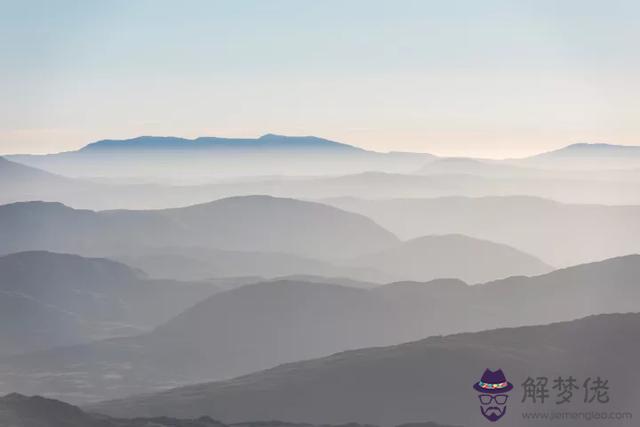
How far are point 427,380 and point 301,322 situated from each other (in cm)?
8964

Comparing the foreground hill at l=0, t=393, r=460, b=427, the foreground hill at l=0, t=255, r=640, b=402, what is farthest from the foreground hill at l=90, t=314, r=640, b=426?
the foreground hill at l=0, t=255, r=640, b=402

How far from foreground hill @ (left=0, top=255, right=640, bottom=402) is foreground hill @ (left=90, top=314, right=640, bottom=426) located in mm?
61903

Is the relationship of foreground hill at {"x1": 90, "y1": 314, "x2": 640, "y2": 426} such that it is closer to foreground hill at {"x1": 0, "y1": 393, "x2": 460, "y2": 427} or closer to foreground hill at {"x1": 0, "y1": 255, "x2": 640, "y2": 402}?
foreground hill at {"x1": 0, "y1": 393, "x2": 460, "y2": 427}

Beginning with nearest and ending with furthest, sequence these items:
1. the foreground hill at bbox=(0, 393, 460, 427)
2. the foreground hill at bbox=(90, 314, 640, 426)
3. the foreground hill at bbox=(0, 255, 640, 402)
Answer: the foreground hill at bbox=(0, 393, 460, 427)
the foreground hill at bbox=(90, 314, 640, 426)
the foreground hill at bbox=(0, 255, 640, 402)

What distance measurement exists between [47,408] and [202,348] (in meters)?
105

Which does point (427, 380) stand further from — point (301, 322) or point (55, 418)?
point (301, 322)

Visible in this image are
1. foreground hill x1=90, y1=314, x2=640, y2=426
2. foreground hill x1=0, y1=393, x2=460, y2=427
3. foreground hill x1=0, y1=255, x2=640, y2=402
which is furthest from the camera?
foreground hill x1=0, y1=255, x2=640, y2=402

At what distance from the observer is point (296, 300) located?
185 meters

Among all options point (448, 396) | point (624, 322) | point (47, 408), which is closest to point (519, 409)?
point (448, 396)

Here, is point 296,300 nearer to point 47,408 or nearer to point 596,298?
point 596,298

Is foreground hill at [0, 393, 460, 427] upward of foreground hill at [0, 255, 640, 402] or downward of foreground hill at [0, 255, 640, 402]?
downward

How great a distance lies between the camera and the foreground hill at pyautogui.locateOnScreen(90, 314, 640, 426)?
282ft

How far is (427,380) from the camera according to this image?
91.8 m

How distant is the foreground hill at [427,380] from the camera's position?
85.9 meters
